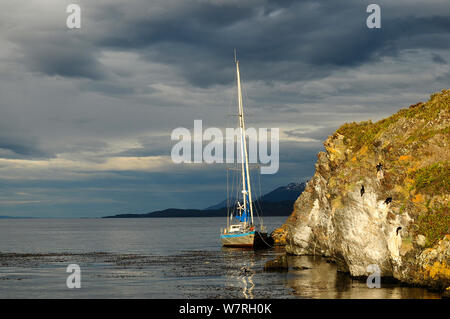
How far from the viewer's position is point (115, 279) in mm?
49188

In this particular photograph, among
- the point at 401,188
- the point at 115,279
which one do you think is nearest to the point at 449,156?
the point at 401,188

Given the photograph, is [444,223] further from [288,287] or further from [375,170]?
[288,287]

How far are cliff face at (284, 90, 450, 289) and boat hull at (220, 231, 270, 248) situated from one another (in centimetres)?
3345

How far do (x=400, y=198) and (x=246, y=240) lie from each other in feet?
145

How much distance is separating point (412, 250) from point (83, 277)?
31.9 m

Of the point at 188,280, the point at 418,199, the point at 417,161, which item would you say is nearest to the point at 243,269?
the point at 188,280

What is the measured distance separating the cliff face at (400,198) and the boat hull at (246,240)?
33.5 meters

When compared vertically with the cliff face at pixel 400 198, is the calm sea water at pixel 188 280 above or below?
below

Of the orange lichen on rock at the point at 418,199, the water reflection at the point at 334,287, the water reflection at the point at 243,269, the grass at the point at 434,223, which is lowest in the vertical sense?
the water reflection at the point at 243,269

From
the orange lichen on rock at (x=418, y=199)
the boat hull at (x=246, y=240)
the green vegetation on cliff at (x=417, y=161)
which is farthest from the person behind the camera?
the boat hull at (x=246, y=240)

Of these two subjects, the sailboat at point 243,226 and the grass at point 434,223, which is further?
the sailboat at point 243,226

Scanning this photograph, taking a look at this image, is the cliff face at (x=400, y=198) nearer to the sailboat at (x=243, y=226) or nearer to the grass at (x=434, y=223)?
the grass at (x=434, y=223)

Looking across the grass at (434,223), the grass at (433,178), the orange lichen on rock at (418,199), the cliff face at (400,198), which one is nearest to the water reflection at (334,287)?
the cliff face at (400,198)

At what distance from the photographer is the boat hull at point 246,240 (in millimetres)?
80875
